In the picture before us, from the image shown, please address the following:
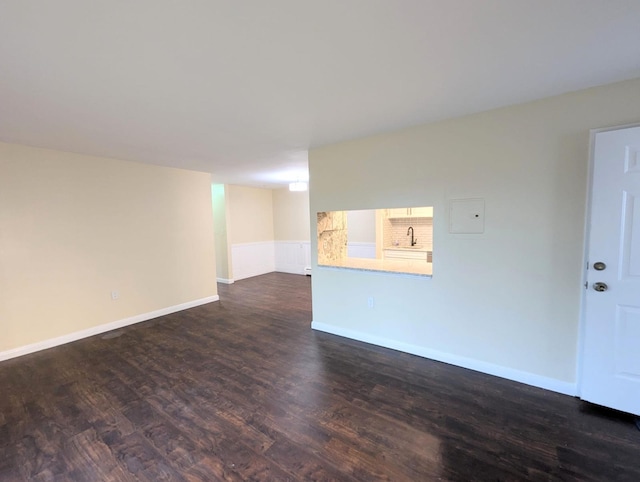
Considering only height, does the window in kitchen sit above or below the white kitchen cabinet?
below

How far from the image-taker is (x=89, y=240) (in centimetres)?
376

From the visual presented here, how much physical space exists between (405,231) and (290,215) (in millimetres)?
3188

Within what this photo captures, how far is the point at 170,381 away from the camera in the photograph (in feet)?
8.64

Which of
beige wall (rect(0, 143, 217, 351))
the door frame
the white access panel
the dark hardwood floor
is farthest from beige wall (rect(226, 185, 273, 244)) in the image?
the door frame

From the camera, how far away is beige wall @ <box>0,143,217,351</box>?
3191mm

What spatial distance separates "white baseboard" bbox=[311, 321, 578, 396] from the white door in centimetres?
24

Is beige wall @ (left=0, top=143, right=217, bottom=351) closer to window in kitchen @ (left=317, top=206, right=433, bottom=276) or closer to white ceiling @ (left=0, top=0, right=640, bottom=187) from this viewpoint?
white ceiling @ (left=0, top=0, right=640, bottom=187)

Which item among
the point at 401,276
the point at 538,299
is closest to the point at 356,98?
the point at 401,276

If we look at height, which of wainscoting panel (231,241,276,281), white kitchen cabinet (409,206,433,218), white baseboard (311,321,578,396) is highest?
white kitchen cabinet (409,206,433,218)

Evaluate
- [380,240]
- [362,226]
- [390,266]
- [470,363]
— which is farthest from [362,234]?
[470,363]

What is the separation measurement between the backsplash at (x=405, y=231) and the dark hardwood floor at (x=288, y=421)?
288cm

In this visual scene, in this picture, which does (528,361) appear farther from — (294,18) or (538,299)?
(294,18)

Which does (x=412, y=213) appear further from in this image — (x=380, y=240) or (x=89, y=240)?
(x=89, y=240)

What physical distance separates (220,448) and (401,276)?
217cm
